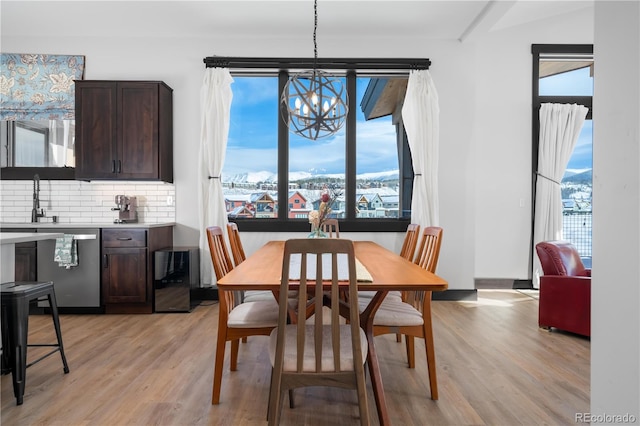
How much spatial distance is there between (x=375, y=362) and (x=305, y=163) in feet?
10.8

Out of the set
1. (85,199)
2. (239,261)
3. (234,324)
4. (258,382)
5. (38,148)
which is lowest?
(258,382)

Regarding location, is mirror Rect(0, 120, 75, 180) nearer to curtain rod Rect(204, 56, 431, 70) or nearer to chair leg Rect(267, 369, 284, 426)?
curtain rod Rect(204, 56, 431, 70)

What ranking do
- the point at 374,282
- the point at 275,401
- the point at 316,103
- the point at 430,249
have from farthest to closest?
the point at 316,103 → the point at 430,249 → the point at 374,282 → the point at 275,401

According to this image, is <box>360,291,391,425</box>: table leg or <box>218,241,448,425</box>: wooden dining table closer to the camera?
<box>218,241,448,425</box>: wooden dining table

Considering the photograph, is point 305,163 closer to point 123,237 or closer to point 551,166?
point 123,237

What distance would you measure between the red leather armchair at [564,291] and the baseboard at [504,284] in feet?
4.90

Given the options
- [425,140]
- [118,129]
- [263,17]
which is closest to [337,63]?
[263,17]

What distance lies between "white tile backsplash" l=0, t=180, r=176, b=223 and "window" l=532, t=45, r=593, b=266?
4.76 m

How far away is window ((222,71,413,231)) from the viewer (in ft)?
15.8

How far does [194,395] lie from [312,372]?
98 cm

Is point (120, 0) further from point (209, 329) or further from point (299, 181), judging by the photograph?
point (209, 329)

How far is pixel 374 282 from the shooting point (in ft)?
5.98

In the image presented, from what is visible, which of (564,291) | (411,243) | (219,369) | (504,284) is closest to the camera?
(219,369)

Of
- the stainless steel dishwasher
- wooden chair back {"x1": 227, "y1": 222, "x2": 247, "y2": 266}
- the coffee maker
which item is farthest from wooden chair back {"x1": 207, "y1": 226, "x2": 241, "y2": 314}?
the coffee maker
